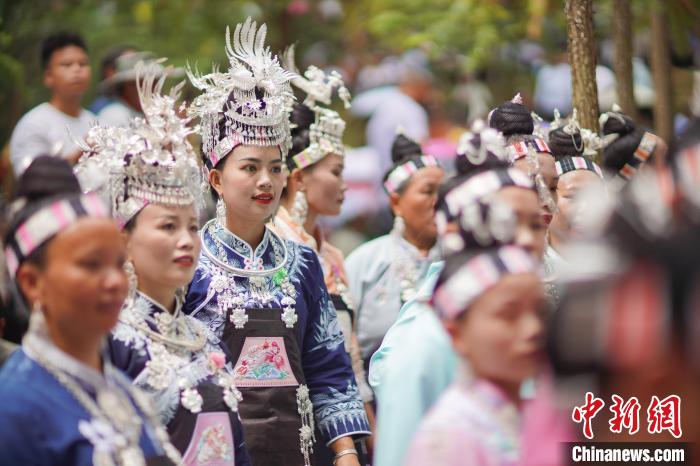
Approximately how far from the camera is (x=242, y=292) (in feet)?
18.0

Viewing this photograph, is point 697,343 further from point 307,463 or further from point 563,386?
point 307,463

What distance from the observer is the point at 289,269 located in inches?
222

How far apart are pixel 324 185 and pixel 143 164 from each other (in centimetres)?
291

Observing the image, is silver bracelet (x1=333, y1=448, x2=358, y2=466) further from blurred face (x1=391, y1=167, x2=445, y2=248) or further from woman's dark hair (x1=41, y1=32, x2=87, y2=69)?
woman's dark hair (x1=41, y1=32, x2=87, y2=69)

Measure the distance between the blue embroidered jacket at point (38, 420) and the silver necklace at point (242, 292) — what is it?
175cm

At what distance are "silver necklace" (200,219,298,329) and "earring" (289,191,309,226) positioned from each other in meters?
1.77

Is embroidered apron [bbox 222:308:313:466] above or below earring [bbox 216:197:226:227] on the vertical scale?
below

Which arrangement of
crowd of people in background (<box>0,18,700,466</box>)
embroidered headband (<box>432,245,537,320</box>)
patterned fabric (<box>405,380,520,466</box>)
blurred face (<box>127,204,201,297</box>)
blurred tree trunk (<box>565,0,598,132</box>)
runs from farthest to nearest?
blurred tree trunk (<box>565,0,598,132</box>)
blurred face (<box>127,204,201,297</box>)
embroidered headband (<box>432,245,537,320</box>)
patterned fabric (<box>405,380,520,466</box>)
crowd of people in background (<box>0,18,700,466</box>)

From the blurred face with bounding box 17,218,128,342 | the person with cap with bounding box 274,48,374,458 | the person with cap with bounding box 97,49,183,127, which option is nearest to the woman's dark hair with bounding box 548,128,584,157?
the person with cap with bounding box 274,48,374,458

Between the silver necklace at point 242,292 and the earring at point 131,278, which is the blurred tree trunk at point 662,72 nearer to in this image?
the silver necklace at point 242,292

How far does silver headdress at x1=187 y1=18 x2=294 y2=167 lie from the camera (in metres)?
5.67

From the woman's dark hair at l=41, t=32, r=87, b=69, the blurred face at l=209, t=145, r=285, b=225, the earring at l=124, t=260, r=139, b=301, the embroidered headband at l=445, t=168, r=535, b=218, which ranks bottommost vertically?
the earring at l=124, t=260, r=139, b=301

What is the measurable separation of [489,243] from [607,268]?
0.65m

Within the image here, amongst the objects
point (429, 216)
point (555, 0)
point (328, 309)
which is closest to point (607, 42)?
point (555, 0)
